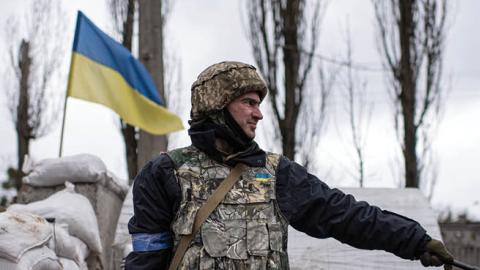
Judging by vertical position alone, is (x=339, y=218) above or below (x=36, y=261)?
above

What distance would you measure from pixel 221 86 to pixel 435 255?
3.15 feet

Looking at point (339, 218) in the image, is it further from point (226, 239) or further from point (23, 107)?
point (23, 107)

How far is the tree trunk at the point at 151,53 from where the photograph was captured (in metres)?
9.48

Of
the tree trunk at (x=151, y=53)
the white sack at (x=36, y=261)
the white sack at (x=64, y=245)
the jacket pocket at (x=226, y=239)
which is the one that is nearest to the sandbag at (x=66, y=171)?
the white sack at (x=64, y=245)

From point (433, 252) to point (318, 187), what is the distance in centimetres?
46

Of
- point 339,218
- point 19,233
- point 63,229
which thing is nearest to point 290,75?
point 63,229

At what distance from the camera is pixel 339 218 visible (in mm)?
3238

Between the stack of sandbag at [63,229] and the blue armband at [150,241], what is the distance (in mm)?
1813

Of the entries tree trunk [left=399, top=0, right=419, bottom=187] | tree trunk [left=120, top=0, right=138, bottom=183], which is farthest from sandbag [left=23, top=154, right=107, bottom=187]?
tree trunk [left=120, top=0, right=138, bottom=183]

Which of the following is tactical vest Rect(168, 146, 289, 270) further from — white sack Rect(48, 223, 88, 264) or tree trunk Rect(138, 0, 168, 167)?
tree trunk Rect(138, 0, 168, 167)

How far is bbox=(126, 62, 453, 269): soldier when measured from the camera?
3037 mm

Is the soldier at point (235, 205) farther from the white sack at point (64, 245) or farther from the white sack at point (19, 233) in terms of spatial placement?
the white sack at point (64, 245)

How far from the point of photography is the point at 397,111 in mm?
15906

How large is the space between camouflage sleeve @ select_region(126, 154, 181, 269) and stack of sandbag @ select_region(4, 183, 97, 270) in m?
1.82
